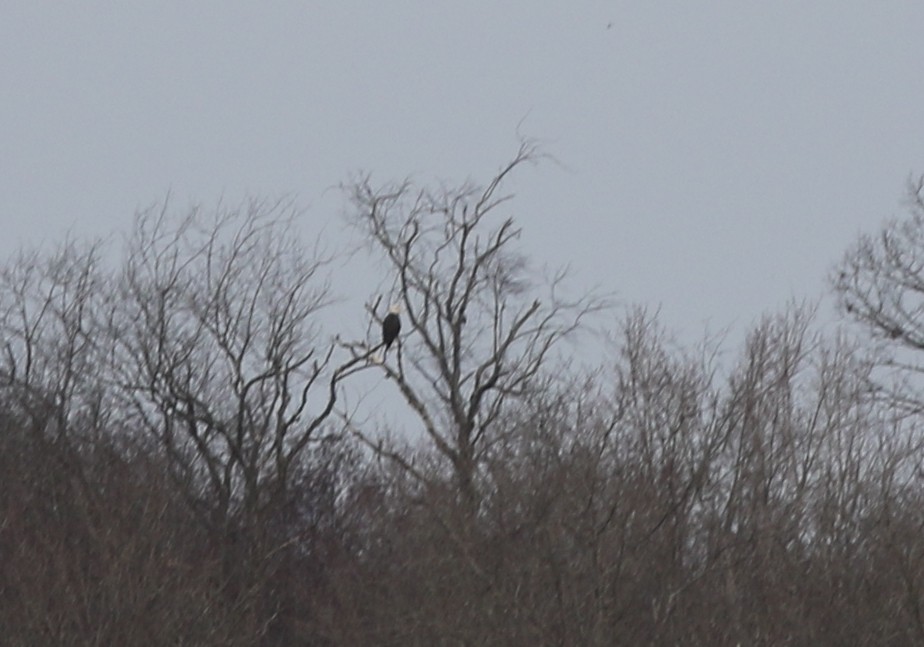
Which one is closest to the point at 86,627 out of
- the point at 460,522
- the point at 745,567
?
the point at 460,522

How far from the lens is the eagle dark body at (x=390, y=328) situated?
31750 millimetres

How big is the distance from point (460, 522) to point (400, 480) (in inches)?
249

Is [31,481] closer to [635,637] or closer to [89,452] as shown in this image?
[89,452]

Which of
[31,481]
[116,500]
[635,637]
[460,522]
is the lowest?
[635,637]

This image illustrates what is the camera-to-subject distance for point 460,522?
20.4m

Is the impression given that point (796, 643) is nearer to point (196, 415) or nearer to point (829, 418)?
point (829, 418)

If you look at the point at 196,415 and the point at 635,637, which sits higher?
the point at 196,415

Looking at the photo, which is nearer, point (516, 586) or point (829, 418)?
point (516, 586)

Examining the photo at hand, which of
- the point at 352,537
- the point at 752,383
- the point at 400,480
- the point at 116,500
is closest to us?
the point at 116,500

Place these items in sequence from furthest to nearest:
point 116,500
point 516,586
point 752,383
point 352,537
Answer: point 352,537
point 752,383
point 116,500
point 516,586

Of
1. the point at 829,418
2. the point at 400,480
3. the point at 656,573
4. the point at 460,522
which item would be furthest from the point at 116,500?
the point at 829,418

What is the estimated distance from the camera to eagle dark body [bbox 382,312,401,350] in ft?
104

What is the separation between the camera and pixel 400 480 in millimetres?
26703

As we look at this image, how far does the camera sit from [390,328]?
104 feet
